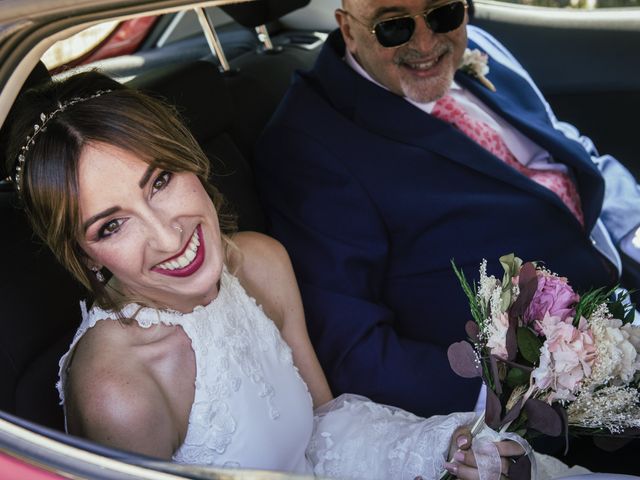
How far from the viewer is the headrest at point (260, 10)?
2682 millimetres

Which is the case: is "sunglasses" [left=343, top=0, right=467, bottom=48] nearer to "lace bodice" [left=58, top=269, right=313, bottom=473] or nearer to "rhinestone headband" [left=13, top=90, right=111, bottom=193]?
"lace bodice" [left=58, top=269, right=313, bottom=473]

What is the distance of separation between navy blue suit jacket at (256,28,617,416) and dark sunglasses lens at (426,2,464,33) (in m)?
0.21

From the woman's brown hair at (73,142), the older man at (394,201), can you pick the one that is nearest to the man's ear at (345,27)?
the older man at (394,201)

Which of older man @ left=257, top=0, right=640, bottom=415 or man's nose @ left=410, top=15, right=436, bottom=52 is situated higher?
man's nose @ left=410, top=15, right=436, bottom=52

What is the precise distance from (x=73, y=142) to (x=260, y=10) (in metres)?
1.47

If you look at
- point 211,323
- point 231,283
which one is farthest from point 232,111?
point 211,323

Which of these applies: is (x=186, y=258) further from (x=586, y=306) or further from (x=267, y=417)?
(x=586, y=306)

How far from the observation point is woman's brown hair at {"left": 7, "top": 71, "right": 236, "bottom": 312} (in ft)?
4.52

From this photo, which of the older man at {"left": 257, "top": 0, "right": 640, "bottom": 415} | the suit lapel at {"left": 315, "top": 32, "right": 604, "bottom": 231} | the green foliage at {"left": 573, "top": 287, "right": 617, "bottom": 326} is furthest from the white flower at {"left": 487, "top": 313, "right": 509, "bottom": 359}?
the suit lapel at {"left": 315, "top": 32, "right": 604, "bottom": 231}

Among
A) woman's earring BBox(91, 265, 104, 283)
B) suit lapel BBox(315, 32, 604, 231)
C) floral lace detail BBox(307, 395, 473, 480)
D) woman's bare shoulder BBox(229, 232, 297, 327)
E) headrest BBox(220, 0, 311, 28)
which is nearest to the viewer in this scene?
woman's earring BBox(91, 265, 104, 283)

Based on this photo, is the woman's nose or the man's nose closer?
the woman's nose

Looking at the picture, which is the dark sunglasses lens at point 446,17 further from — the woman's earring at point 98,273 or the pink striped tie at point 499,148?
the woman's earring at point 98,273

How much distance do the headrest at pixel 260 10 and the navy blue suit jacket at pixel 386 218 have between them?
0.44 m

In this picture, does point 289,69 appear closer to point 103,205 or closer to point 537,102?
point 537,102
